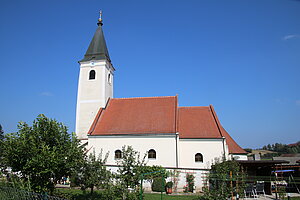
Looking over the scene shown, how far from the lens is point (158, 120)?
23906 mm

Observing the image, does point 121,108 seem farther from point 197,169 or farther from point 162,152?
point 197,169

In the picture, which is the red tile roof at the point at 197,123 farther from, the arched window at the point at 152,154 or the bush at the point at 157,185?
the bush at the point at 157,185

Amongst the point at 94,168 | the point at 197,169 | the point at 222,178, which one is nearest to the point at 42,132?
the point at 94,168

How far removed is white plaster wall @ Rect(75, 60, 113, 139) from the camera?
2647cm

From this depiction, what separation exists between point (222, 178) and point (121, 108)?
51.7ft

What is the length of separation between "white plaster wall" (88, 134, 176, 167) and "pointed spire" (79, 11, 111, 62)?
10.8m

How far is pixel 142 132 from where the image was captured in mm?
22719

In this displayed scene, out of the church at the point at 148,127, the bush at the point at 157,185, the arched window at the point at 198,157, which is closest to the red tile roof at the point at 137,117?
the church at the point at 148,127

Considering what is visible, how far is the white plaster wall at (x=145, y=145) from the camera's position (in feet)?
71.5

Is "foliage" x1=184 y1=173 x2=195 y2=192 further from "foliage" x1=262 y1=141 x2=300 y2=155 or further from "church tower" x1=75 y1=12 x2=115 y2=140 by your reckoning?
"foliage" x1=262 y1=141 x2=300 y2=155

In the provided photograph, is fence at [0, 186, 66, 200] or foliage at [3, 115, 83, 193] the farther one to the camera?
foliage at [3, 115, 83, 193]

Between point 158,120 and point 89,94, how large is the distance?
31.7 ft

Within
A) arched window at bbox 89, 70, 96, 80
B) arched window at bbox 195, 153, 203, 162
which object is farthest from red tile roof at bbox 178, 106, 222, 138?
arched window at bbox 89, 70, 96, 80

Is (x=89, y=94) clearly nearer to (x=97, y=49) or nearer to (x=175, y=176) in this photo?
(x=97, y=49)
